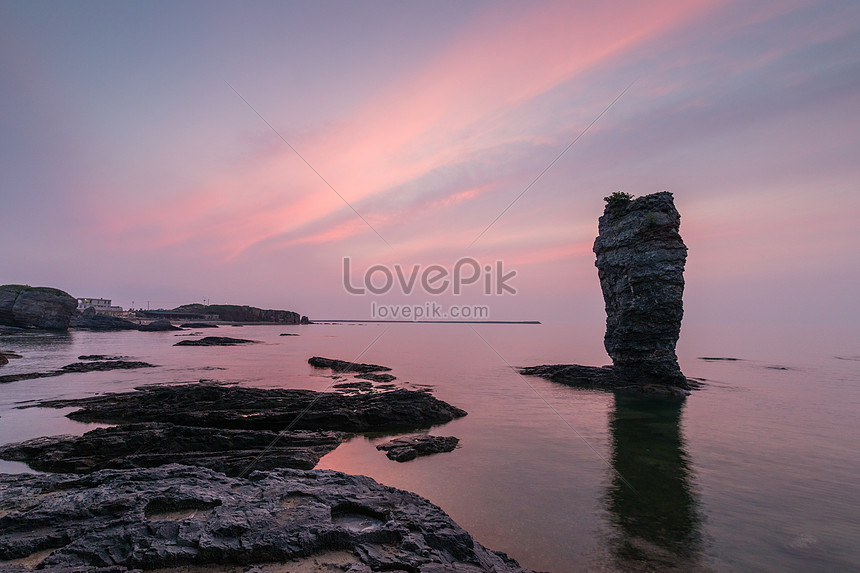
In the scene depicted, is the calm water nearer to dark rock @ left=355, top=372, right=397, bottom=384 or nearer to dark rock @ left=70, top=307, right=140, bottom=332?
dark rock @ left=355, top=372, right=397, bottom=384

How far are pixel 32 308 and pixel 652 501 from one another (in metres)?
133

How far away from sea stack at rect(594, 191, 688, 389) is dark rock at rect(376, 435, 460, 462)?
2785cm

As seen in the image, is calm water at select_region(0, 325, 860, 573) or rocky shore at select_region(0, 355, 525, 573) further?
calm water at select_region(0, 325, 860, 573)

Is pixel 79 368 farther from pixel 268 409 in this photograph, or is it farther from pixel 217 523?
pixel 217 523

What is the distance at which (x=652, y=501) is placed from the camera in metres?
13.9

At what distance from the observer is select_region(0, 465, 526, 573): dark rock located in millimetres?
6430

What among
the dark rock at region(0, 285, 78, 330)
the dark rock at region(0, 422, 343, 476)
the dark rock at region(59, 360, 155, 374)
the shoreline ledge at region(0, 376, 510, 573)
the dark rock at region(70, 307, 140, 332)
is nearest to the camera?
the shoreline ledge at region(0, 376, 510, 573)

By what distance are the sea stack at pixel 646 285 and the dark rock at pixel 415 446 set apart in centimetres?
2785

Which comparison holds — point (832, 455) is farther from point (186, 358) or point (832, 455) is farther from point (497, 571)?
point (186, 358)

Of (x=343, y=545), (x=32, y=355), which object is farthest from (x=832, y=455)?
(x=32, y=355)

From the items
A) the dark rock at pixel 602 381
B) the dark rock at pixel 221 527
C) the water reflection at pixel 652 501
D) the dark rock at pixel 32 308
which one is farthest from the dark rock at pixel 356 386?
the dark rock at pixel 32 308

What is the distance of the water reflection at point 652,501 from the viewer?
1047 cm

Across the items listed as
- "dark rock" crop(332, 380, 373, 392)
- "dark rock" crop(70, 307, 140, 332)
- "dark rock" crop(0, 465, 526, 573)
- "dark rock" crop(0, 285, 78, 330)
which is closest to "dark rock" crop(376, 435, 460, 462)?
"dark rock" crop(0, 465, 526, 573)

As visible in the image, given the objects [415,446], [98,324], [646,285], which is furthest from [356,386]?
[98,324]
